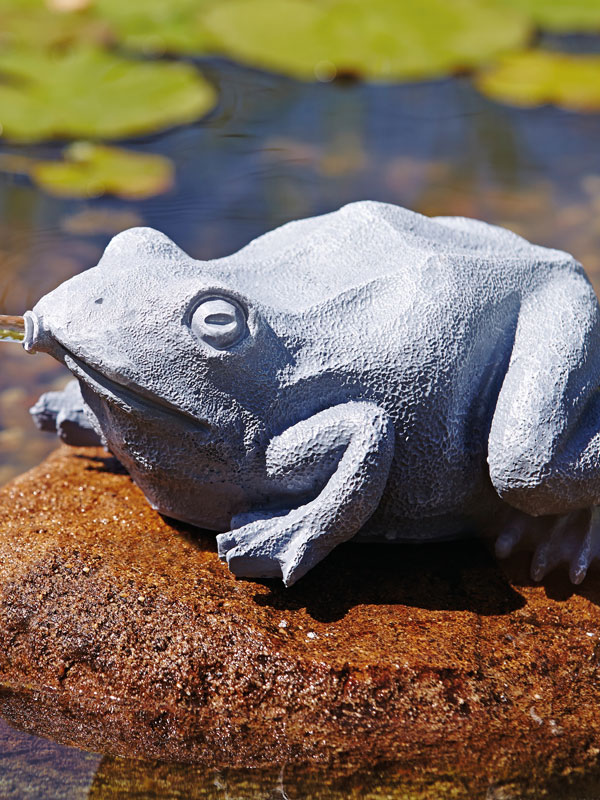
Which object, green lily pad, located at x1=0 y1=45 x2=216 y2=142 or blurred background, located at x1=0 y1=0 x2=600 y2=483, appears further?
green lily pad, located at x1=0 y1=45 x2=216 y2=142

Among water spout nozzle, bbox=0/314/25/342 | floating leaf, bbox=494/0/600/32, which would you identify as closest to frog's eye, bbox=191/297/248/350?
water spout nozzle, bbox=0/314/25/342

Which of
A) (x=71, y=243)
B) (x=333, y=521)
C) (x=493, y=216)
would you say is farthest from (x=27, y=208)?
(x=333, y=521)

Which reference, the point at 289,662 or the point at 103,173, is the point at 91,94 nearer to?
the point at 103,173

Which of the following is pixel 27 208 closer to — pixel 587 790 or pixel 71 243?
pixel 71 243

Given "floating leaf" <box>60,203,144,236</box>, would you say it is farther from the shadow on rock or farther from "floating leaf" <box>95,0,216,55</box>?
the shadow on rock

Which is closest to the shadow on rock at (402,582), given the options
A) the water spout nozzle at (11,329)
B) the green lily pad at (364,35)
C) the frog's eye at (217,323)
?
the frog's eye at (217,323)

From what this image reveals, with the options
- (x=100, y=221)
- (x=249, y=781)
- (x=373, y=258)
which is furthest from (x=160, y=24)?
(x=249, y=781)
